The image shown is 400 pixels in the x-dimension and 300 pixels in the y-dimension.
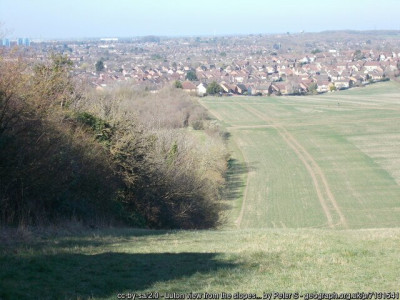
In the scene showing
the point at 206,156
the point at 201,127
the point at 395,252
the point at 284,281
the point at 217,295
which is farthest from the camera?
the point at 201,127

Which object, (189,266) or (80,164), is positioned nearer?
(189,266)

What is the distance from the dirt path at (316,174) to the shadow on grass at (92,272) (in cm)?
1969

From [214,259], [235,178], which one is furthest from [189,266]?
[235,178]

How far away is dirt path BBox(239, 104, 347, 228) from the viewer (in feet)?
101

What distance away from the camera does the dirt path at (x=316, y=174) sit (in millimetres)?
30906

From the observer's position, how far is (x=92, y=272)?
8.32 metres

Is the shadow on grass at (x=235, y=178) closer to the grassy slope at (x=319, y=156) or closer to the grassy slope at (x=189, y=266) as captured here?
the grassy slope at (x=319, y=156)

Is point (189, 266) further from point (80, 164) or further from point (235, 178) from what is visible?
point (235, 178)

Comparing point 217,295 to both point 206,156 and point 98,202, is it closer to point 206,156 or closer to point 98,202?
point 98,202

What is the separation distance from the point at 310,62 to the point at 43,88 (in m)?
151

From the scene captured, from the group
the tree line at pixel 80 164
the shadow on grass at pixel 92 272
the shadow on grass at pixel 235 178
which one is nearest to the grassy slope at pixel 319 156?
the shadow on grass at pixel 235 178

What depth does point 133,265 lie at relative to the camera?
8898mm

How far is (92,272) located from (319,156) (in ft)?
129

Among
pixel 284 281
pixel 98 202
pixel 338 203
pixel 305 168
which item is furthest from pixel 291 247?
pixel 305 168
